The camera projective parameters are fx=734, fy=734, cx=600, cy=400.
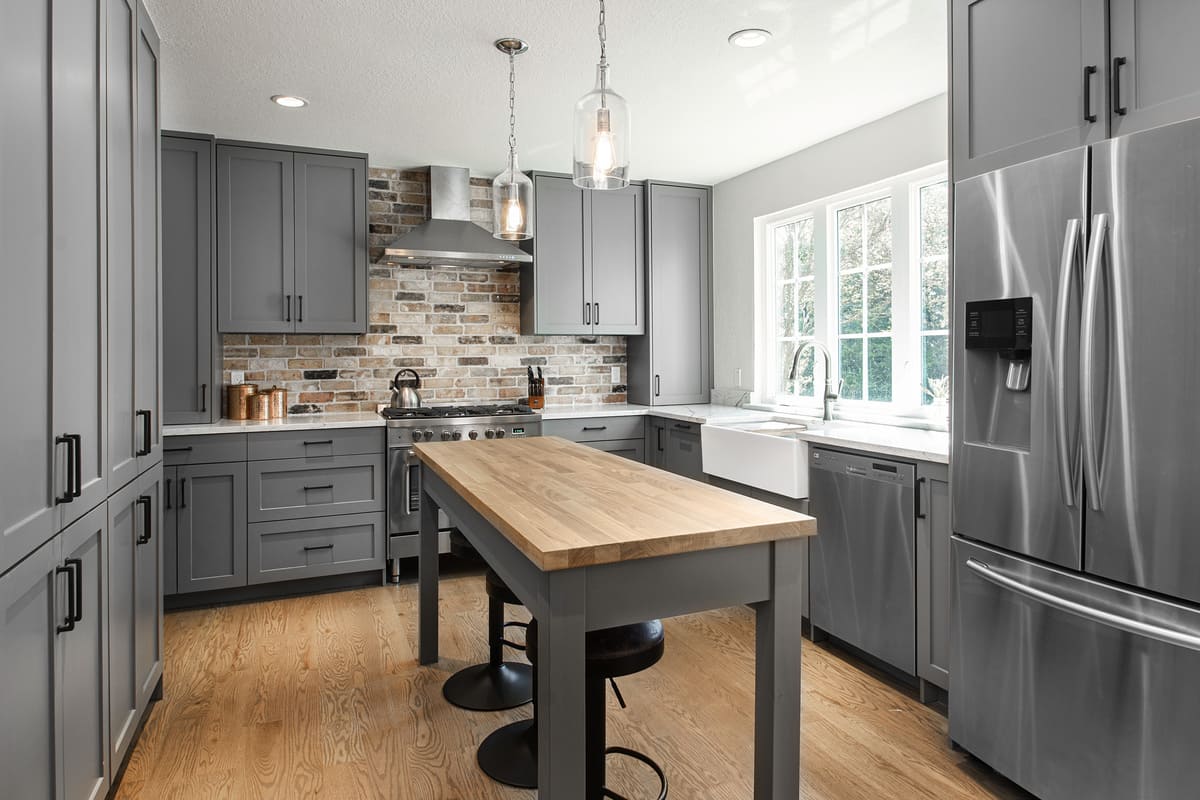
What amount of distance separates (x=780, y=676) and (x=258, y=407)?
11.4ft

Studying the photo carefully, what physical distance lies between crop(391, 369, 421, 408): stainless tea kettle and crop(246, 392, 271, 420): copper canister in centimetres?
68

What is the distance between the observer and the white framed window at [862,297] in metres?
3.41

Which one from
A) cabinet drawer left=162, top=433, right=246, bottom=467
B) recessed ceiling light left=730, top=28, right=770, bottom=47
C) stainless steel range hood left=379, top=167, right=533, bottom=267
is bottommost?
cabinet drawer left=162, top=433, right=246, bottom=467

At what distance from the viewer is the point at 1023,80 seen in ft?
6.48

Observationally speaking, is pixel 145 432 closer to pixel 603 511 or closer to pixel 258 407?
pixel 603 511

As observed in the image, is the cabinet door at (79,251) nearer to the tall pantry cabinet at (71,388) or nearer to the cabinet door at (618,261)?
the tall pantry cabinet at (71,388)

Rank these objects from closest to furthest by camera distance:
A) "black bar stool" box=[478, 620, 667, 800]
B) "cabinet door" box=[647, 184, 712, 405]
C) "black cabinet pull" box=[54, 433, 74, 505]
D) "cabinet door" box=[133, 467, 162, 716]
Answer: "black cabinet pull" box=[54, 433, 74, 505] → "black bar stool" box=[478, 620, 667, 800] → "cabinet door" box=[133, 467, 162, 716] → "cabinet door" box=[647, 184, 712, 405]

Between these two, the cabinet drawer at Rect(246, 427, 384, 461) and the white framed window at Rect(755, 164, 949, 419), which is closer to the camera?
the white framed window at Rect(755, 164, 949, 419)

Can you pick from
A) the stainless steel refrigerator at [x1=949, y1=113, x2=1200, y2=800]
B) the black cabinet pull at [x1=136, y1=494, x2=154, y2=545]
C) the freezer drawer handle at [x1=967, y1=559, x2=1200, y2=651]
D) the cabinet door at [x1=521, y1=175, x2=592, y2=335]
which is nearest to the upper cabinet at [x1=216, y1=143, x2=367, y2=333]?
the cabinet door at [x1=521, y1=175, x2=592, y2=335]

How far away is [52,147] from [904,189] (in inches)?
129

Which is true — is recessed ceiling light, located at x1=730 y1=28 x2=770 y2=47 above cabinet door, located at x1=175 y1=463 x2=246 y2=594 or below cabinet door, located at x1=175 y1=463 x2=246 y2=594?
above

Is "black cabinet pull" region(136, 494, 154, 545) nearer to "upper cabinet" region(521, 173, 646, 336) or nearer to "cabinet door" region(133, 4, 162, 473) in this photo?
"cabinet door" region(133, 4, 162, 473)

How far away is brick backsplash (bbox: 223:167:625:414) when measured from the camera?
4.41m

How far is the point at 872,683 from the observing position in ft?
9.16
